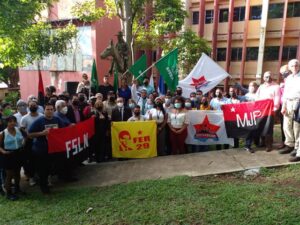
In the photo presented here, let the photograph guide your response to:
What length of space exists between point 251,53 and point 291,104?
19.3 meters

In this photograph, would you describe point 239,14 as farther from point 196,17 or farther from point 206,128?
point 206,128

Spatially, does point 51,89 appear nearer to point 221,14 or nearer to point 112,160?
point 112,160

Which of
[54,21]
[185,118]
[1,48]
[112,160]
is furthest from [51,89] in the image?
[54,21]

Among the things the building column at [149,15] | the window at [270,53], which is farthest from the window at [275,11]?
the building column at [149,15]

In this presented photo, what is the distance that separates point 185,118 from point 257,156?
190cm

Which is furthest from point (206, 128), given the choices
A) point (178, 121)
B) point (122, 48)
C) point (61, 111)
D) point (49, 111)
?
point (122, 48)

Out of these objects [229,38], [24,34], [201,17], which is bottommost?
[24,34]

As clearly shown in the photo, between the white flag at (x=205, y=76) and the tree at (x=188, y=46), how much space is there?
295 inches

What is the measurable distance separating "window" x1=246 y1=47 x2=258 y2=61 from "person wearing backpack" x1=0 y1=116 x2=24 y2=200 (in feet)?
71.5

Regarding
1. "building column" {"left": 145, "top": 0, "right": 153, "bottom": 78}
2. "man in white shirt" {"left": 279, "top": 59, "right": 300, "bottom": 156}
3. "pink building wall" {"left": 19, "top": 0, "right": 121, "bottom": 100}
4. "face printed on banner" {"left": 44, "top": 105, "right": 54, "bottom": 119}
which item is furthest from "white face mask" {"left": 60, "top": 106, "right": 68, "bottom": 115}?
"pink building wall" {"left": 19, "top": 0, "right": 121, "bottom": 100}

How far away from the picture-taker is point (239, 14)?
2420 centimetres

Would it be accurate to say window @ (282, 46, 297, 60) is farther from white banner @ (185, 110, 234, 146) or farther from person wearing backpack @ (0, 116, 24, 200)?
person wearing backpack @ (0, 116, 24, 200)

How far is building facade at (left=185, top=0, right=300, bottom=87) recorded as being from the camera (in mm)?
22875

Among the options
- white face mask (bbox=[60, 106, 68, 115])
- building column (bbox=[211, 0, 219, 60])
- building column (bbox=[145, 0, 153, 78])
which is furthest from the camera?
building column (bbox=[211, 0, 219, 60])
